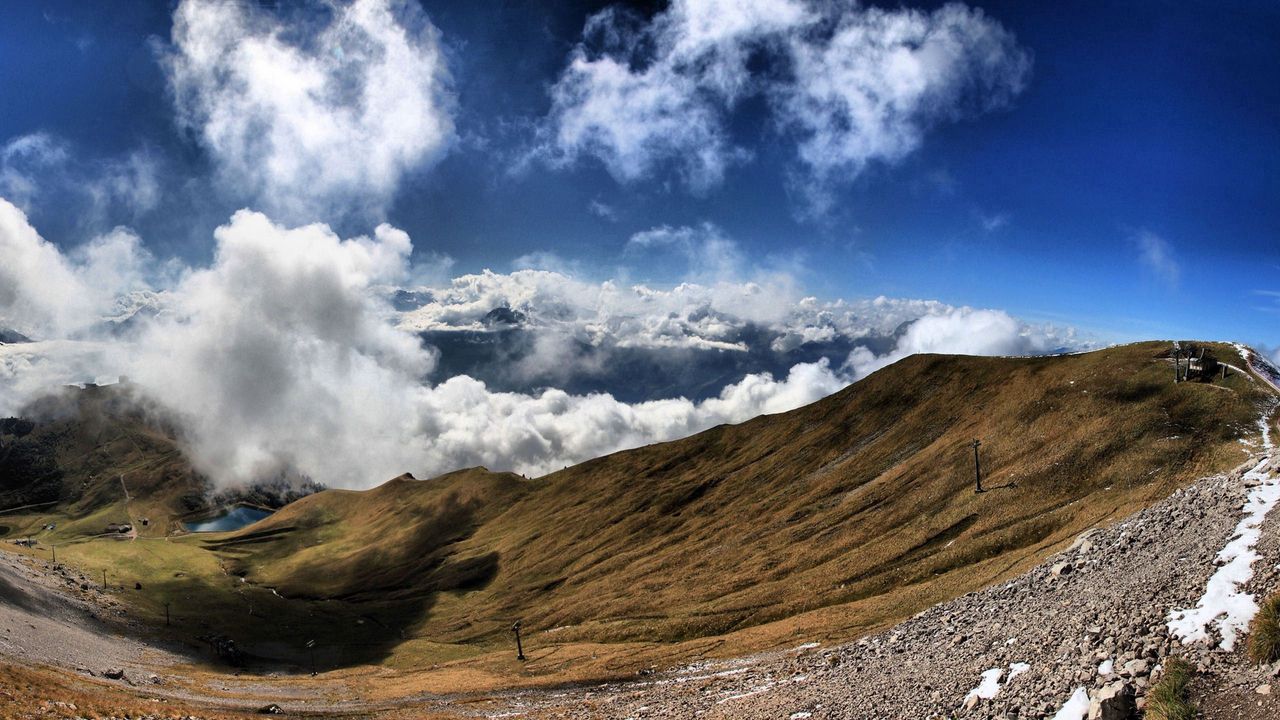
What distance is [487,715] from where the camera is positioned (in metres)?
69.5

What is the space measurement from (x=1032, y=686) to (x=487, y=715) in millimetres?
60538

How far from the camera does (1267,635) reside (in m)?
20.3

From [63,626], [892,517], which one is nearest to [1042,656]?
[892,517]

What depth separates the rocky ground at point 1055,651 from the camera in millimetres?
22484

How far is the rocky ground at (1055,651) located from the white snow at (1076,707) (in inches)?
5.1

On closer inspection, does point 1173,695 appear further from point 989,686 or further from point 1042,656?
point 989,686

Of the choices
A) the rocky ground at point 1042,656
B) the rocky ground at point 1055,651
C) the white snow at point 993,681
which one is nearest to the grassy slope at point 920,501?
the rocky ground at point 1042,656

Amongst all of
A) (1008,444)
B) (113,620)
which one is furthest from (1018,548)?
(113,620)

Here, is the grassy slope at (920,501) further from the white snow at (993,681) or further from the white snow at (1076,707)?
the white snow at (1076,707)

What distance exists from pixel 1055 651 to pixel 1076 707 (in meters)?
7.17

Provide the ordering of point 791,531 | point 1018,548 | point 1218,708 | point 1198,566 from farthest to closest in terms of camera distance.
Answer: point 791,531, point 1018,548, point 1198,566, point 1218,708

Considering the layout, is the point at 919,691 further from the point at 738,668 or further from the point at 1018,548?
the point at 1018,548

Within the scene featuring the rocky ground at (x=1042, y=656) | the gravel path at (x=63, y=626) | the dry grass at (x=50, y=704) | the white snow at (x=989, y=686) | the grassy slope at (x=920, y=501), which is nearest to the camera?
the rocky ground at (x=1042, y=656)

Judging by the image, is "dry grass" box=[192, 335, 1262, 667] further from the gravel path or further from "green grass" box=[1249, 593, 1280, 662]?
the gravel path
